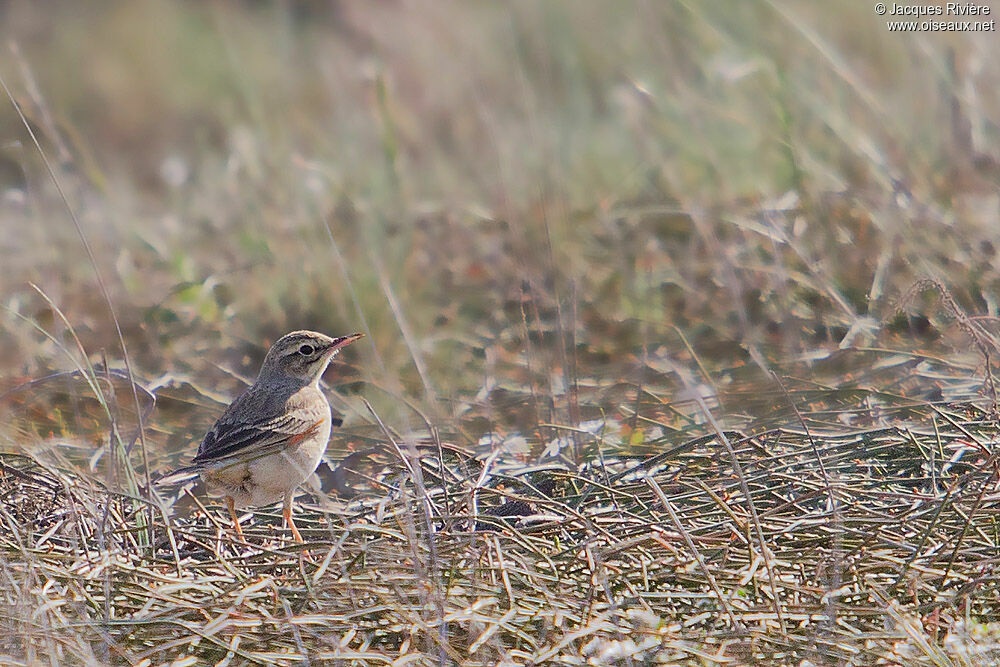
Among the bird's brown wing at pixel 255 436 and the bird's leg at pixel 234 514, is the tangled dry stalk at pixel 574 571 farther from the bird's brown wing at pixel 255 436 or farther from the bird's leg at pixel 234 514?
the bird's brown wing at pixel 255 436

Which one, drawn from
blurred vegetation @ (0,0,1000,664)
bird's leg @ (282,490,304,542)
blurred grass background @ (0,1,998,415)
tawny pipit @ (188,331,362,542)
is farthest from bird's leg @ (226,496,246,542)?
blurred grass background @ (0,1,998,415)

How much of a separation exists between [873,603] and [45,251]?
4571 millimetres

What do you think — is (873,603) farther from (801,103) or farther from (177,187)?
(177,187)

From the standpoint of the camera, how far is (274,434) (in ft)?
12.3

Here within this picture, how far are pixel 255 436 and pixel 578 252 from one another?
245 centimetres

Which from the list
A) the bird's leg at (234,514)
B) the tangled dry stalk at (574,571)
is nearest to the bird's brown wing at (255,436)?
the bird's leg at (234,514)

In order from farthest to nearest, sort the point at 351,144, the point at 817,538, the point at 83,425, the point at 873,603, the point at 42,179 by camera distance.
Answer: the point at 42,179 < the point at 351,144 < the point at 83,425 < the point at 817,538 < the point at 873,603

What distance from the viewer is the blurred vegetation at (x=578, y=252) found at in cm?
430

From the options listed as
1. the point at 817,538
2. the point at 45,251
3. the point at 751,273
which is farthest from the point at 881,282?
the point at 45,251

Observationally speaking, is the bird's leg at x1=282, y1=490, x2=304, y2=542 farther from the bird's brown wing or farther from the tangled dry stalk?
the bird's brown wing

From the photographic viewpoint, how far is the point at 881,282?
4875mm

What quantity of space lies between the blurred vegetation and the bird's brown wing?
0.40 m

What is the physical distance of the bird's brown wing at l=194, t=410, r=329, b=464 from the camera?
3.66 metres

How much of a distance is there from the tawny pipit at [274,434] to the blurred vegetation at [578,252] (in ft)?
0.88
